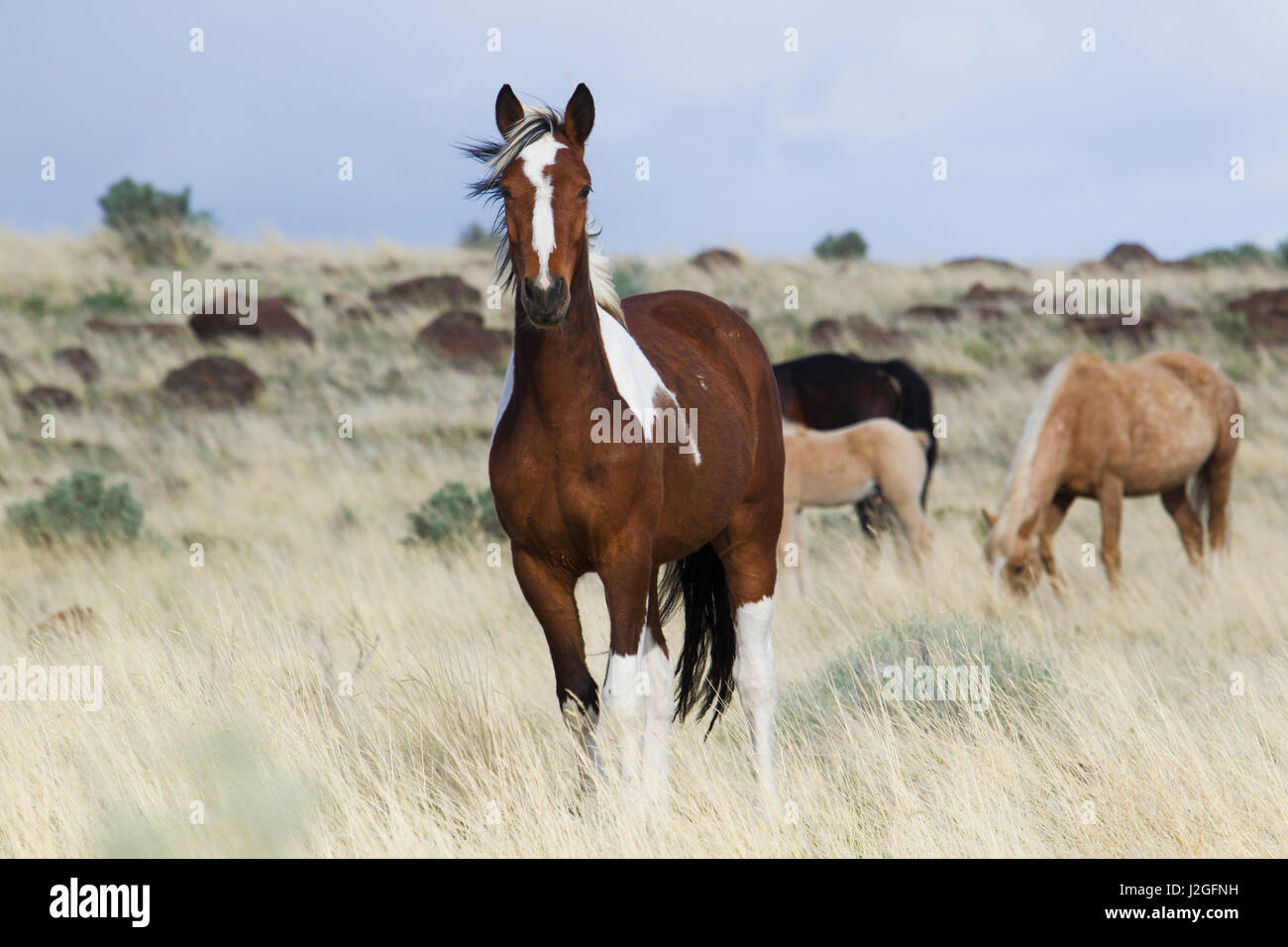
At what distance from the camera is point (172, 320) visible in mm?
23188

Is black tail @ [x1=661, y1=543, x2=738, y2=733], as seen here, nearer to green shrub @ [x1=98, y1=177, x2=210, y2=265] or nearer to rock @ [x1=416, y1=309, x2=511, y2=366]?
rock @ [x1=416, y1=309, x2=511, y2=366]

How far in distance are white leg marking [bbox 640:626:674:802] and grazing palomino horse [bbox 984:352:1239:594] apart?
4549 millimetres

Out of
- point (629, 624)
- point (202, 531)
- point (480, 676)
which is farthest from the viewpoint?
point (202, 531)

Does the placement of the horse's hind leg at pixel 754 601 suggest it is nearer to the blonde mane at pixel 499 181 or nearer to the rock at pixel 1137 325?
the blonde mane at pixel 499 181

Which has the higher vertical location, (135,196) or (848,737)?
(135,196)

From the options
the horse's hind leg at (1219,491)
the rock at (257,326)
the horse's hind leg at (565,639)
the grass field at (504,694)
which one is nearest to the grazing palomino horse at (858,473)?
the grass field at (504,694)

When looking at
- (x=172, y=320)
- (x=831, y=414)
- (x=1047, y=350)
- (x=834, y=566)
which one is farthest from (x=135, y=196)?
(x=834, y=566)

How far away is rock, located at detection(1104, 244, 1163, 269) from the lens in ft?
119

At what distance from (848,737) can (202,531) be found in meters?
8.98

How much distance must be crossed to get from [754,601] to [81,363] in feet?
58.2

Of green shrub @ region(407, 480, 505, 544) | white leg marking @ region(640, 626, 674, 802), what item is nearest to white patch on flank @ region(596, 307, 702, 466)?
white leg marking @ region(640, 626, 674, 802)

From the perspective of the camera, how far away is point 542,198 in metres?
3.68

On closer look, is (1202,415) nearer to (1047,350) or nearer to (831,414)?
(831,414)
